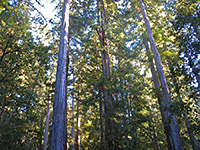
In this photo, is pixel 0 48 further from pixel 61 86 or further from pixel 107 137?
pixel 107 137

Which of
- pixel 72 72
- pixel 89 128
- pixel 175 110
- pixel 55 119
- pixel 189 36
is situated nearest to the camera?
→ pixel 55 119

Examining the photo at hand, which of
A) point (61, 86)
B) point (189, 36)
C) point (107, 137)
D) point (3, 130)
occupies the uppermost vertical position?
point (189, 36)

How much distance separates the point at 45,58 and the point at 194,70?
656 centimetres

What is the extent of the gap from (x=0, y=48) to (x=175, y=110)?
8657mm

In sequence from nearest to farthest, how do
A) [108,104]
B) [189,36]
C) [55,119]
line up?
[55,119], [189,36], [108,104]

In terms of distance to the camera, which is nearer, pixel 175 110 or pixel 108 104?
pixel 175 110

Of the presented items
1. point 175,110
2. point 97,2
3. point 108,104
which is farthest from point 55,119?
point 97,2

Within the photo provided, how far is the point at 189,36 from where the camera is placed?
609 cm

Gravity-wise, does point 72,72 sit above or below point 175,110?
above

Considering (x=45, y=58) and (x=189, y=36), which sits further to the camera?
(x=45, y=58)

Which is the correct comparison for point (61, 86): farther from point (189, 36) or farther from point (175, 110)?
point (189, 36)

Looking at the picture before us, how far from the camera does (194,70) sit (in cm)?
550

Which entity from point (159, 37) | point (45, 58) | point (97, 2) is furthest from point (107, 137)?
point (97, 2)

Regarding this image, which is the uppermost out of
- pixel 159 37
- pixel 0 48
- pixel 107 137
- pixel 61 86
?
pixel 159 37
